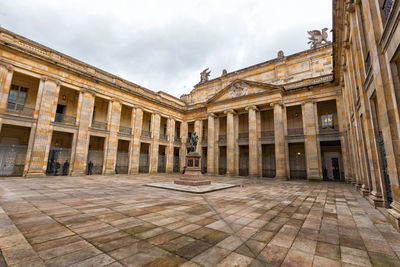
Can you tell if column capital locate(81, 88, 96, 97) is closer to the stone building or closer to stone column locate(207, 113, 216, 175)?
the stone building

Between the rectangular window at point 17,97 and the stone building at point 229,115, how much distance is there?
0.06m

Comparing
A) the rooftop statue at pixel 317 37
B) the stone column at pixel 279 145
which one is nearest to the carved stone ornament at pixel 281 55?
the rooftop statue at pixel 317 37

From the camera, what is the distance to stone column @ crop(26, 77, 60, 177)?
12570mm

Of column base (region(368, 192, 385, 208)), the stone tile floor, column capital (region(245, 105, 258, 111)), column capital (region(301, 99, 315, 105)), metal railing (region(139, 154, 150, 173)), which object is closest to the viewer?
the stone tile floor

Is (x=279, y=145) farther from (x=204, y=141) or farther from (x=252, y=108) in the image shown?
(x=204, y=141)

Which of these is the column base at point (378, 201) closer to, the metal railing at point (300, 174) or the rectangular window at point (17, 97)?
the metal railing at point (300, 174)

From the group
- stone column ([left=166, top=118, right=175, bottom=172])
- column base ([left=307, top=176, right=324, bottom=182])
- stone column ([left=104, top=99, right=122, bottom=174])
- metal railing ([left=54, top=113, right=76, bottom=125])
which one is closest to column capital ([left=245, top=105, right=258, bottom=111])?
column base ([left=307, top=176, right=324, bottom=182])

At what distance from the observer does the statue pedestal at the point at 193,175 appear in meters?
10.1

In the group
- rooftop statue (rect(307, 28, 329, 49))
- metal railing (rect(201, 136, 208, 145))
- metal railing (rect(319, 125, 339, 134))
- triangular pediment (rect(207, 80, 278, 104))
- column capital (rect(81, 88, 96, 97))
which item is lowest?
metal railing (rect(201, 136, 208, 145))

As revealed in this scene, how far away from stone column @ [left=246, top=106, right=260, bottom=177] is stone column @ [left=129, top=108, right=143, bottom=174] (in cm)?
1200

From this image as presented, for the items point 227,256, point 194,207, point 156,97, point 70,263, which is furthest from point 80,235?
point 156,97

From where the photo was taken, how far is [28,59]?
42.1ft

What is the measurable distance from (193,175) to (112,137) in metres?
10.9

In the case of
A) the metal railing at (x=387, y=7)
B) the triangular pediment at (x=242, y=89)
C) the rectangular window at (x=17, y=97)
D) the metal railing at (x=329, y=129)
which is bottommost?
the metal railing at (x=329, y=129)
